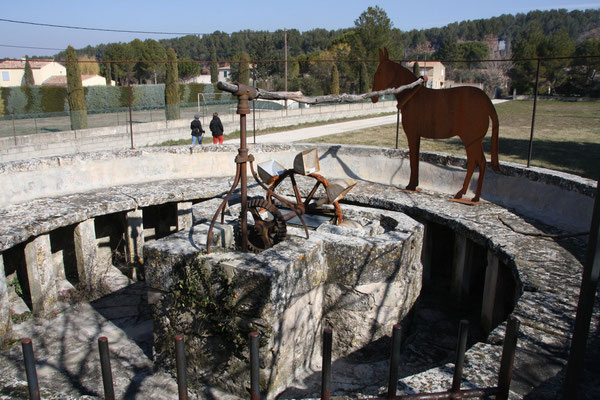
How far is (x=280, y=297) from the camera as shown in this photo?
4.85m

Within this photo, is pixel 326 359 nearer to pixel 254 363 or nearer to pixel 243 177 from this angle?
pixel 254 363

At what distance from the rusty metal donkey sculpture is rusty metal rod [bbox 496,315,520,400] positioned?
20.1 feet

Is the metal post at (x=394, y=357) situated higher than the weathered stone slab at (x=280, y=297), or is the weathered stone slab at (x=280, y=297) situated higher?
the metal post at (x=394, y=357)

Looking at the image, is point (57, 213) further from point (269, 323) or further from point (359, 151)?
point (359, 151)

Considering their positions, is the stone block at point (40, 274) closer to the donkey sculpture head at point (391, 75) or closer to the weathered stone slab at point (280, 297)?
the weathered stone slab at point (280, 297)

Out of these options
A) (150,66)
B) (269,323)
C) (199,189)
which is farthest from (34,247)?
(150,66)

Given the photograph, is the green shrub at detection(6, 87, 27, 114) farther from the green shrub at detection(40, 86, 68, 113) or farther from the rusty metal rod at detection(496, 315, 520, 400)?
the rusty metal rod at detection(496, 315, 520, 400)

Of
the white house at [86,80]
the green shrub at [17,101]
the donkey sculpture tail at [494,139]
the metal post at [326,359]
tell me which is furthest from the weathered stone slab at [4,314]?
the white house at [86,80]

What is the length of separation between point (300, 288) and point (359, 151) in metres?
5.89

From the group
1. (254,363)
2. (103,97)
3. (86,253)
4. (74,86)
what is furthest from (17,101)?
(254,363)

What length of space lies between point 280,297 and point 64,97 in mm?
35556

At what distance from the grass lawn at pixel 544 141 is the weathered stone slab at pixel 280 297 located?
8.62 m

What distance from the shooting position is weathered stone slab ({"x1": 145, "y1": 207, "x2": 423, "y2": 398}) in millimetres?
4879

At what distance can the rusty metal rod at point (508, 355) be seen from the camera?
2.35 m
